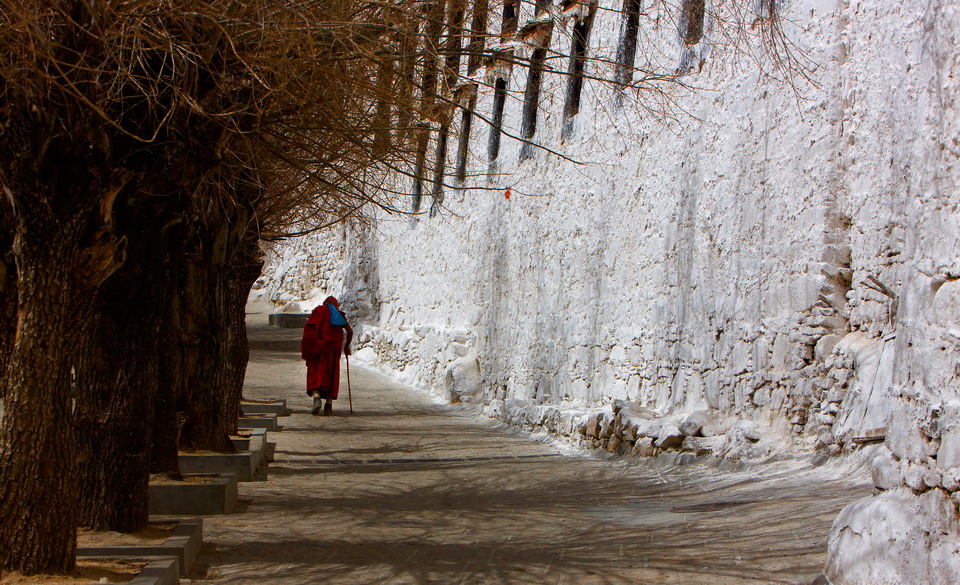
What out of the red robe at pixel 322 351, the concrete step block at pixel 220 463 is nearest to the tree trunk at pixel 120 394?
the concrete step block at pixel 220 463

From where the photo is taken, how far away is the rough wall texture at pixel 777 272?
373 centimetres

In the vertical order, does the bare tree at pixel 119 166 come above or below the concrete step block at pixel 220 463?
above

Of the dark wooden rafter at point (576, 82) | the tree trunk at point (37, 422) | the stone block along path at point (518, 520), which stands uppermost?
the dark wooden rafter at point (576, 82)

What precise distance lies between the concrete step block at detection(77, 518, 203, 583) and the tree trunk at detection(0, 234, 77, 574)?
0.42 metres

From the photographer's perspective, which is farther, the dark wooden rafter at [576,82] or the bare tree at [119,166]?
the dark wooden rafter at [576,82]

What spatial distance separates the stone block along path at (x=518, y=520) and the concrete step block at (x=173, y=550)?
0.12 m

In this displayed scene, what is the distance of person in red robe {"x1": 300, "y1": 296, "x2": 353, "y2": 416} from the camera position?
1316 centimetres

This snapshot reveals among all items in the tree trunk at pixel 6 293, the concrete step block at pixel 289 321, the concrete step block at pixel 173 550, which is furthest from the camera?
the concrete step block at pixel 289 321

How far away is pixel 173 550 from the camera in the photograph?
4562 millimetres

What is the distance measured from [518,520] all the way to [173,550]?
8.57ft

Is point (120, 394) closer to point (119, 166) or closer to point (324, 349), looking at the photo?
point (119, 166)

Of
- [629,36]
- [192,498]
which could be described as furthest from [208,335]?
[629,36]

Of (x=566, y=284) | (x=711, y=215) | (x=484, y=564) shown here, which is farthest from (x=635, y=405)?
(x=484, y=564)

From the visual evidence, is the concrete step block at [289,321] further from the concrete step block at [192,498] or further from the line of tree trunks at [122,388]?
the line of tree trunks at [122,388]
